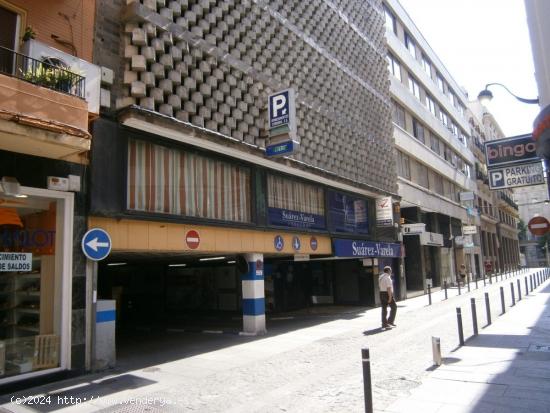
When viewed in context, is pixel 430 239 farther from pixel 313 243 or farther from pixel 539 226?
pixel 539 226

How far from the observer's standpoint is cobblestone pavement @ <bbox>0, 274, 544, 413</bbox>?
7031 millimetres

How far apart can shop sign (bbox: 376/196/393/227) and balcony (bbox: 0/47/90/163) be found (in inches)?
661

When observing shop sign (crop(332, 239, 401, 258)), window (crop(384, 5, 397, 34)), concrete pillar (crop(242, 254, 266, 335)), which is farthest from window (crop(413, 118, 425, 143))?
concrete pillar (crop(242, 254, 266, 335))

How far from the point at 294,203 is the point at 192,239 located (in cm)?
568

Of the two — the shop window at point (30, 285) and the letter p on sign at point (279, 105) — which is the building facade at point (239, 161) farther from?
the shop window at point (30, 285)

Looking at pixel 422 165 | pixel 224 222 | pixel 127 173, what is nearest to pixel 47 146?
pixel 127 173

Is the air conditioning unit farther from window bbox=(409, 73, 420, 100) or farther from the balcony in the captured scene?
window bbox=(409, 73, 420, 100)

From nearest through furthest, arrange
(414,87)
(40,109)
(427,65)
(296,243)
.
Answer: (40,109) → (296,243) → (414,87) → (427,65)

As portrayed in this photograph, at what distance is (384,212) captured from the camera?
2316cm

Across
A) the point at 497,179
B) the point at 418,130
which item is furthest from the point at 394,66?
the point at 497,179

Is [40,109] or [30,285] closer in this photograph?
[40,109]

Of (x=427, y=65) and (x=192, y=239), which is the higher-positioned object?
(x=427, y=65)

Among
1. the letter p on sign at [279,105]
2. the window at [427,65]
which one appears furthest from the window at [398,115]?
the letter p on sign at [279,105]

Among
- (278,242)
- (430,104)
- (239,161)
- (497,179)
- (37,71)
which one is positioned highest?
(430,104)
